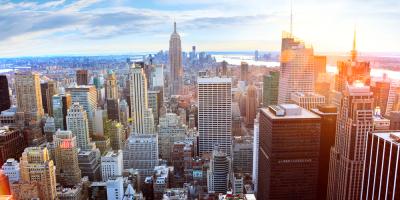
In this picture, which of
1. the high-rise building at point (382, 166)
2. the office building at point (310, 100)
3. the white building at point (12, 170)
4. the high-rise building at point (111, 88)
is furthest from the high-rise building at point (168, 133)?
the high-rise building at point (382, 166)

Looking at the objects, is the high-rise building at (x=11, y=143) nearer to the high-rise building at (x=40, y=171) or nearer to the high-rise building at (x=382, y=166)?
the high-rise building at (x=40, y=171)

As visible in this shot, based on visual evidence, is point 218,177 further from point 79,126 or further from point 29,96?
point 29,96

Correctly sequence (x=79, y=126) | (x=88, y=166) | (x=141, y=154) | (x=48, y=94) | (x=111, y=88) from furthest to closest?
(x=111, y=88) < (x=48, y=94) < (x=79, y=126) < (x=141, y=154) < (x=88, y=166)

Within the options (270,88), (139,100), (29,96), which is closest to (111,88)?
(139,100)

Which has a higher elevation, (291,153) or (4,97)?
(4,97)

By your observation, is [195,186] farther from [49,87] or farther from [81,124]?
[49,87]

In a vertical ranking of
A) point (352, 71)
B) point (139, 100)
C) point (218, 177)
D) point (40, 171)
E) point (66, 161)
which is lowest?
point (218, 177)
